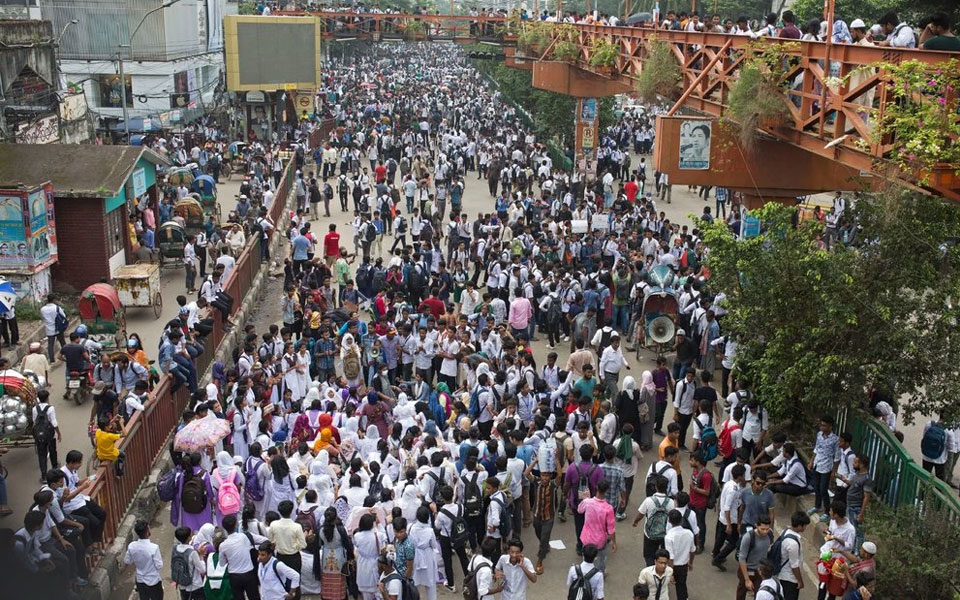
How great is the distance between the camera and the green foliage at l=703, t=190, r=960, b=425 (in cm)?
1055

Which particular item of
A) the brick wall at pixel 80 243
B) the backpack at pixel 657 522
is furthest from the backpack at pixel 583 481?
the brick wall at pixel 80 243

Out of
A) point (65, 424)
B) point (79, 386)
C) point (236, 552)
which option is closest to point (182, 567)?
point (236, 552)

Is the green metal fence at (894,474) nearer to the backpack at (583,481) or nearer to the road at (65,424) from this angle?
the backpack at (583,481)

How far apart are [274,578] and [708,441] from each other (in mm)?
5231

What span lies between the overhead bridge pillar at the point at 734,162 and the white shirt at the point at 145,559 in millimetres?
7998

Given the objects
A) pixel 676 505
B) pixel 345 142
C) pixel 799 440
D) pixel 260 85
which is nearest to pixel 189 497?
pixel 676 505

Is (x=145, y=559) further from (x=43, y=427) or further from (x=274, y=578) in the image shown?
(x=43, y=427)

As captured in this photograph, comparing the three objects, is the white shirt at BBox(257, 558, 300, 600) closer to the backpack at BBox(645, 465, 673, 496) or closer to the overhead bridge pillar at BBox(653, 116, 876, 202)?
the backpack at BBox(645, 465, 673, 496)

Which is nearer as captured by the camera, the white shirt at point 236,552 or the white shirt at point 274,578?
the white shirt at point 274,578

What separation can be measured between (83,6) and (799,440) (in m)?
41.1

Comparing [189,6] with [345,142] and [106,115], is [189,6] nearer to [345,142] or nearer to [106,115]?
[106,115]

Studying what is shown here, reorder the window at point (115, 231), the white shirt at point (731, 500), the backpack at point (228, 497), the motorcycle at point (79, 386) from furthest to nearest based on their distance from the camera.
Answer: the window at point (115, 231) < the motorcycle at point (79, 386) < the backpack at point (228, 497) < the white shirt at point (731, 500)

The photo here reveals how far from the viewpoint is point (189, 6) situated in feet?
160

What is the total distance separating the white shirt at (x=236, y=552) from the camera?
29.7ft
